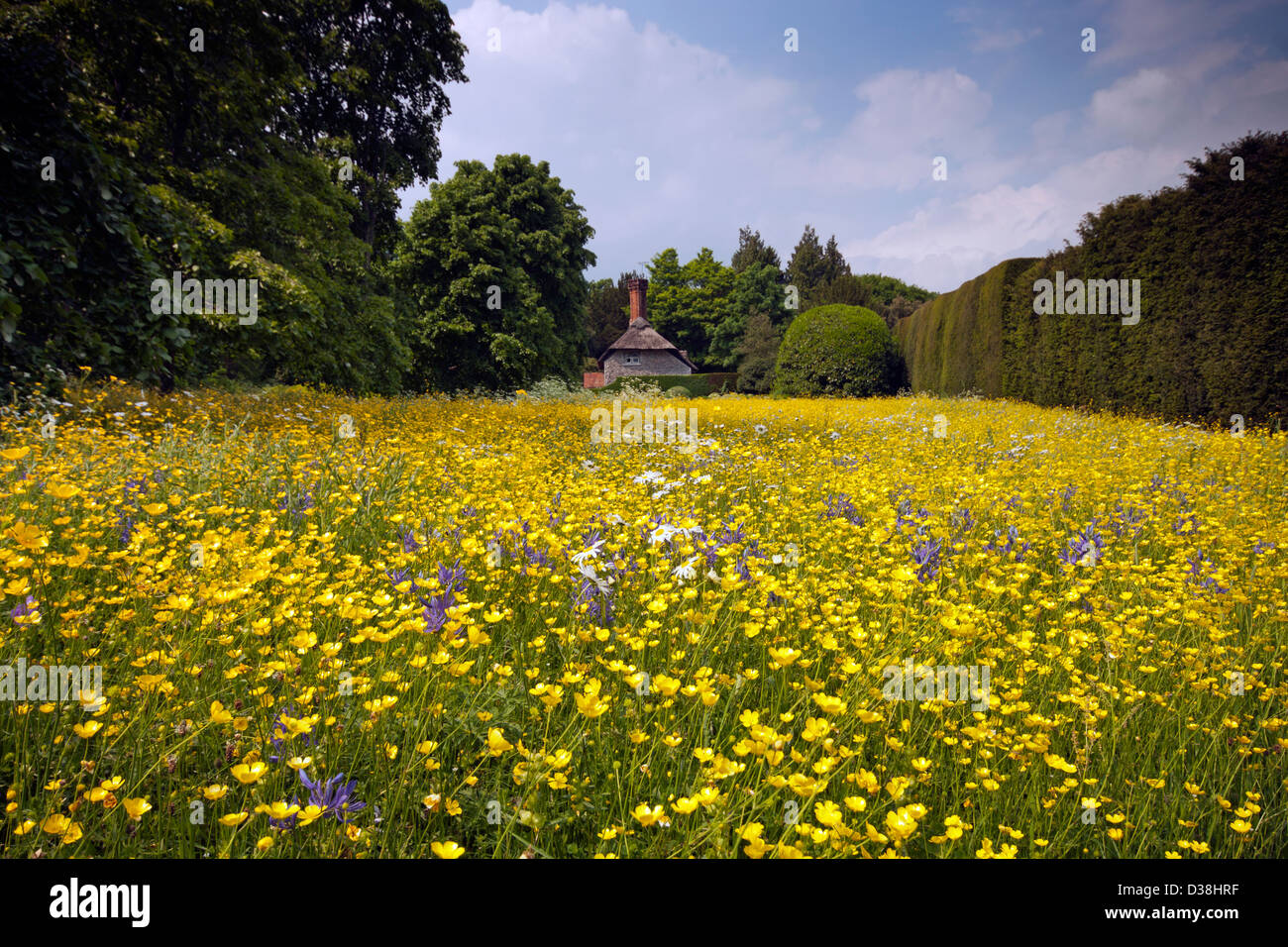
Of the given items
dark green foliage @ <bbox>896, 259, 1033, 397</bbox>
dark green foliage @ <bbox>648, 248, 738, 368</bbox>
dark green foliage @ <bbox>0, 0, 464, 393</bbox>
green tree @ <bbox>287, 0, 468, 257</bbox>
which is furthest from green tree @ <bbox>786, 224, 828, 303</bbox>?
dark green foliage @ <bbox>0, 0, 464, 393</bbox>

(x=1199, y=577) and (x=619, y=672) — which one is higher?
(x=1199, y=577)

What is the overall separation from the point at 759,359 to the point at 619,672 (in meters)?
31.0

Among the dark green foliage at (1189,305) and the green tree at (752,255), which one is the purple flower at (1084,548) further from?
the green tree at (752,255)

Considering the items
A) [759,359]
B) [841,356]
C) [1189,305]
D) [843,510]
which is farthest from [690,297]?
[843,510]

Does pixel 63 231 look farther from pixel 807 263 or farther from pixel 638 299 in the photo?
pixel 807 263

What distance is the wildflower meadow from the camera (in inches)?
61.2

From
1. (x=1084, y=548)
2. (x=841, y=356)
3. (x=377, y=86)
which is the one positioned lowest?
(x=1084, y=548)

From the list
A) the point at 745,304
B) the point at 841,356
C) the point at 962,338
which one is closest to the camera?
the point at 962,338

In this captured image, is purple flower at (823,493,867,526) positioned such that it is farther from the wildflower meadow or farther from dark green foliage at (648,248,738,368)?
dark green foliage at (648,248,738,368)

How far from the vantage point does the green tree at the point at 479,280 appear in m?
22.2

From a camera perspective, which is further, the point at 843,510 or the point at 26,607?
the point at 843,510

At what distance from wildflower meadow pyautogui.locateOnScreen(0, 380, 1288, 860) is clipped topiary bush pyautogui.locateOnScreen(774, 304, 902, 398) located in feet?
57.6

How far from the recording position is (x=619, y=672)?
2.18m
